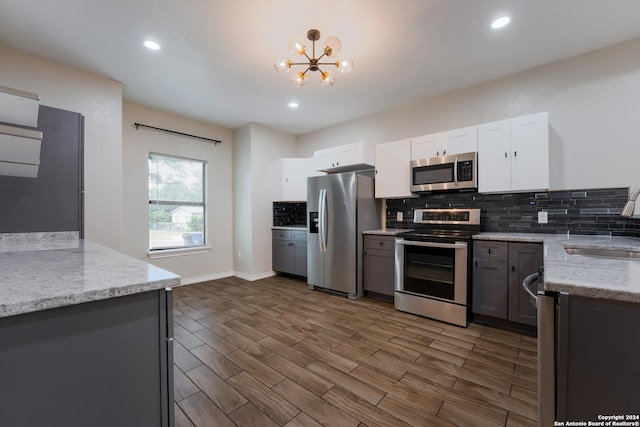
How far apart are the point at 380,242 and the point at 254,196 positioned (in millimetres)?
2325

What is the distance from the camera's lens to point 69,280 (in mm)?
873

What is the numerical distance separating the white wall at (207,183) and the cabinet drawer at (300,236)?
1.28 metres

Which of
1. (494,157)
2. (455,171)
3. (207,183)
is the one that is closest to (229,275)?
(207,183)

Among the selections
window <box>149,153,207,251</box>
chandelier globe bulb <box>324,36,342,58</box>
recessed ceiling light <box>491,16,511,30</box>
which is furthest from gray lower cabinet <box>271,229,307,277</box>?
recessed ceiling light <box>491,16,511,30</box>

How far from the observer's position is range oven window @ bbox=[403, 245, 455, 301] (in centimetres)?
276

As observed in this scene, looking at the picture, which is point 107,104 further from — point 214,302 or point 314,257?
point 314,257

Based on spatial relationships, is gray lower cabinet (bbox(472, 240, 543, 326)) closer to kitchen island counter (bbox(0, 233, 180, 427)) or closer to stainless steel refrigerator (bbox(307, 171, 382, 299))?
stainless steel refrigerator (bbox(307, 171, 382, 299))

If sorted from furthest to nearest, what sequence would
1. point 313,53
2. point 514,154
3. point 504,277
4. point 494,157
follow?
point 494,157
point 514,154
point 504,277
point 313,53

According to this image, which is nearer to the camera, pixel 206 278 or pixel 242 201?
pixel 206 278

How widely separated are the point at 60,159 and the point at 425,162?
353 cm

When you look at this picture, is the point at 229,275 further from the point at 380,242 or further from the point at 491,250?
the point at 491,250

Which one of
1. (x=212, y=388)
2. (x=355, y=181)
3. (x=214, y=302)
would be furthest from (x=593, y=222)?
(x=214, y=302)

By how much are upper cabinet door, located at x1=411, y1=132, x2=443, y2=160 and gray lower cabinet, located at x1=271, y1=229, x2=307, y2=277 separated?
2.08 m

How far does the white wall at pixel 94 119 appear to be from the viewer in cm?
260
